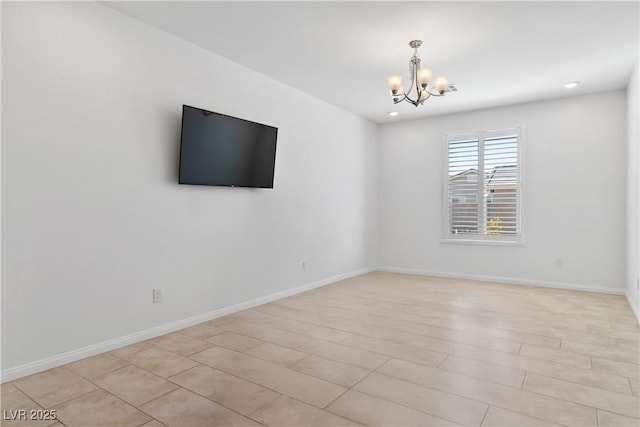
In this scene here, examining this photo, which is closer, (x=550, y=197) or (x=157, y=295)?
(x=157, y=295)

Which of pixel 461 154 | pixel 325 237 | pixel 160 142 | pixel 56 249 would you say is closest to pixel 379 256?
pixel 325 237

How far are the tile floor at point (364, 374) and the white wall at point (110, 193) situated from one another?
0.32 m

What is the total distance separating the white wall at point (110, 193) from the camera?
2.44 meters

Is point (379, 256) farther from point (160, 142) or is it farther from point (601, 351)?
point (160, 142)

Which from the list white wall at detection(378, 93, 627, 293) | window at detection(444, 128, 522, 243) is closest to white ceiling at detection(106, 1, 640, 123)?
white wall at detection(378, 93, 627, 293)

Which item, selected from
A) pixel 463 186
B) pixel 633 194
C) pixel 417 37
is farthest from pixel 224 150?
pixel 633 194

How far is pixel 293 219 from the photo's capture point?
476 centimetres

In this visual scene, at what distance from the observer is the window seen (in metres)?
5.49

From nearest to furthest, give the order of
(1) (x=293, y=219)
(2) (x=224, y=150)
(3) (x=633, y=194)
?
(2) (x=224, y=150) < (3) (x=633, y=194) < (1) (x=293, y=219)

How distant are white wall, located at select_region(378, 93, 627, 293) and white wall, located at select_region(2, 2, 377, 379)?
109 inches

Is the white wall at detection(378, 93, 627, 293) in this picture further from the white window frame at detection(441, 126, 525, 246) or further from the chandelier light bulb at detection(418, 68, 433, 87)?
the chandelier light bulb at detection(418, 68, 433, 87)

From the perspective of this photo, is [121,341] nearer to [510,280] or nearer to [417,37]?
[417,37]

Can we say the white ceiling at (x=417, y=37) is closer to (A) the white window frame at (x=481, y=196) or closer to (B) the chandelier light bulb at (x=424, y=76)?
(B) the chandelier light bulb at (x=424, y=76)

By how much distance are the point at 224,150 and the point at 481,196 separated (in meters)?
4.00
